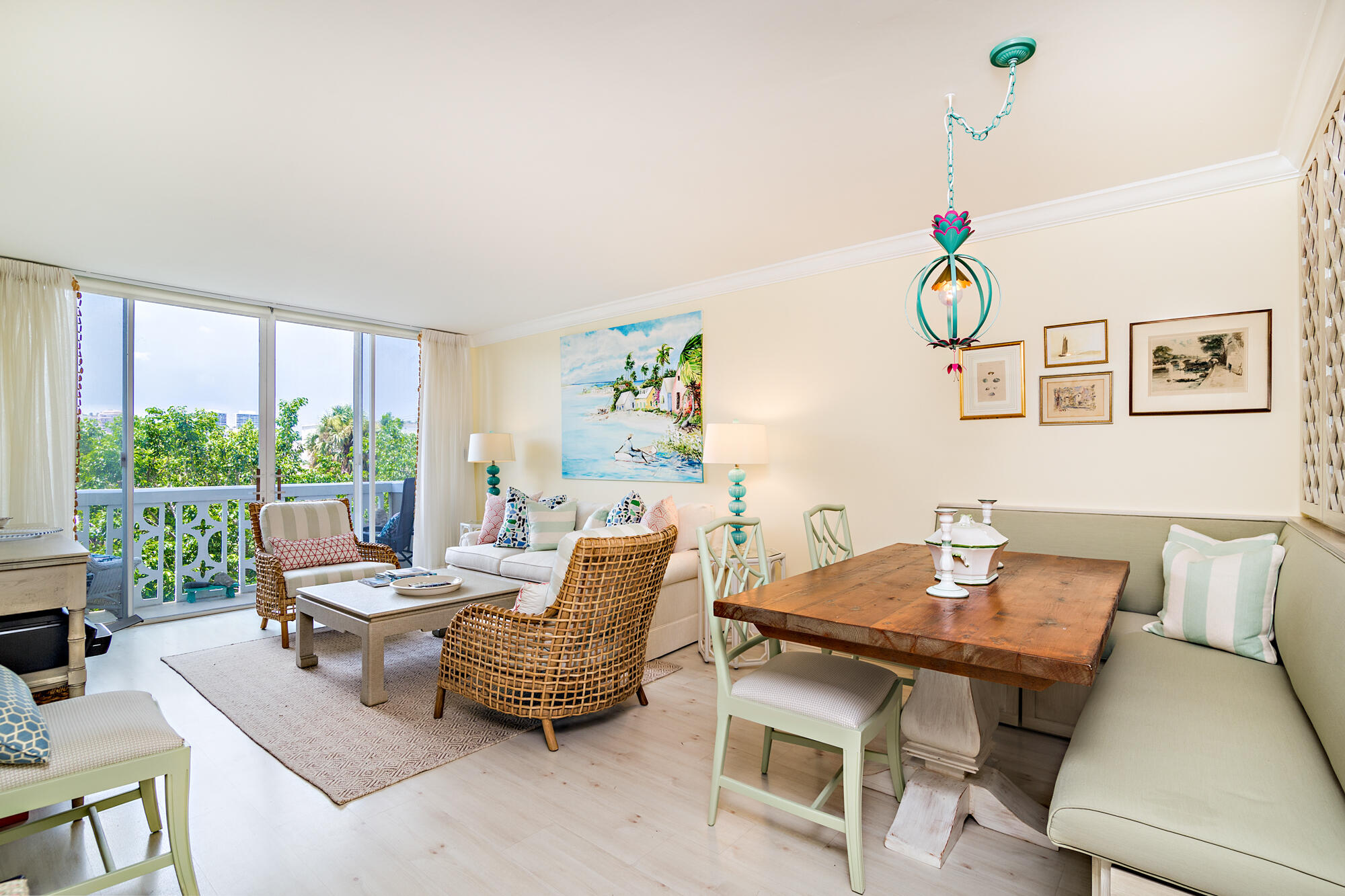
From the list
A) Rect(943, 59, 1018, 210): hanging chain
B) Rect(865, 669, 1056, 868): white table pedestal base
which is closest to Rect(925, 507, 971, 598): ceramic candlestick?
Rect(865, 669, 1056, 868): white table pedestal base

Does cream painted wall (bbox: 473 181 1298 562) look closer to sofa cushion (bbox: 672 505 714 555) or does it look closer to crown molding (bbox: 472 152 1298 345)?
crown molding (bbox: 472 152 1298 345)

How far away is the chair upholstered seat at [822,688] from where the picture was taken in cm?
187

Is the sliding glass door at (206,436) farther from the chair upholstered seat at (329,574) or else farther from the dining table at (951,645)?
the dining table at (951,645)

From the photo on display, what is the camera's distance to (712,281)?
15.3ft

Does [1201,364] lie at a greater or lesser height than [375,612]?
greater

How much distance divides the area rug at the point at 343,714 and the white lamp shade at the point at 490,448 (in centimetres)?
220

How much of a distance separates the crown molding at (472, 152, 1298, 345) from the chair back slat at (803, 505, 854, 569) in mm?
1653

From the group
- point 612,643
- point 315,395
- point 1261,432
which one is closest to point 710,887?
point 612,643

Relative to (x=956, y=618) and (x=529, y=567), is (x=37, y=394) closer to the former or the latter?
(x=529, y=567)

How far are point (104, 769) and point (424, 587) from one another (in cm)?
185

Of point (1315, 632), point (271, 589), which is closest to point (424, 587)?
point (271, 589)

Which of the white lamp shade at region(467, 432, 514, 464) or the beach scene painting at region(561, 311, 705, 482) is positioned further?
the white lamp shade at region(467, 432, 514, 464)

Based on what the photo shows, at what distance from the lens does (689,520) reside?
14.6ft

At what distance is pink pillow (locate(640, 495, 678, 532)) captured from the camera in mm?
4390
